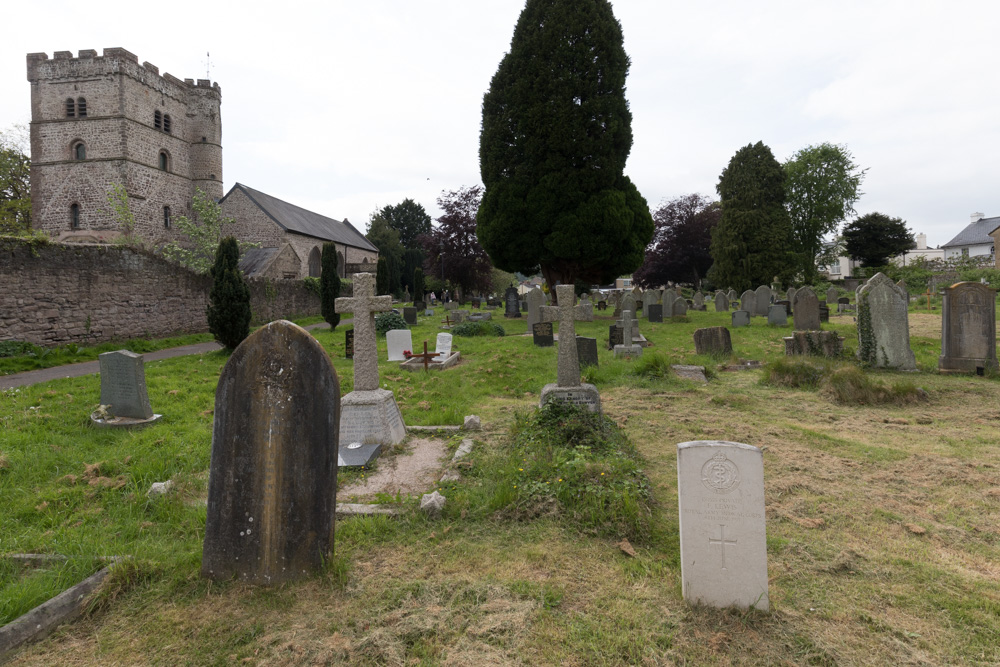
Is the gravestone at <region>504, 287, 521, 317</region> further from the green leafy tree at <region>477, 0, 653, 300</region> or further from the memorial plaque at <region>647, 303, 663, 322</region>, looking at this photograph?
the memorial plaque at <region>647, 303, 663, 322</region>

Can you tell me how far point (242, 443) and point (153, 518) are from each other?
1.60m

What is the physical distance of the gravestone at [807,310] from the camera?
43.4ft

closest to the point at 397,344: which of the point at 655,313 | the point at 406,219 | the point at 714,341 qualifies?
the point at 714,341

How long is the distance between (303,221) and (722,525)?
4030 centimetres

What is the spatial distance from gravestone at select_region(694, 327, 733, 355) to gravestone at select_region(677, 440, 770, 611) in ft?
29.6

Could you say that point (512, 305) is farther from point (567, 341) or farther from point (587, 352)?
point (567, 341)

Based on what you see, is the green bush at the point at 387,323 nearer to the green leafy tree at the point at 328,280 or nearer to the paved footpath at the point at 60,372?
the green leafy tree at the point at 328,280

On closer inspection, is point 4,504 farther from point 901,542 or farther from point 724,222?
point 724,222

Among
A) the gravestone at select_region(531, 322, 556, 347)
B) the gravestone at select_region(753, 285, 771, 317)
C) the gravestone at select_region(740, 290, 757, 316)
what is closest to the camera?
the gravestone at select_region(531, 322, 556, 347)

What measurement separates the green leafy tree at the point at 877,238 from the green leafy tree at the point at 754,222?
2410 cm

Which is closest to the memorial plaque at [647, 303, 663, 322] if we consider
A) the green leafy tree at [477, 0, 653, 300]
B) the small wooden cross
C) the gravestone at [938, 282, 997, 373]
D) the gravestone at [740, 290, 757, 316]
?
the green leafy tree at [477, 0, 653, 300]

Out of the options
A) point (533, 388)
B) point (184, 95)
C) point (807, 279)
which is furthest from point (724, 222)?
point (184, 95)

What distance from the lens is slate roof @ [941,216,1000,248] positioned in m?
53.0

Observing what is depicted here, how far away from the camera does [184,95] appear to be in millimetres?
36188
